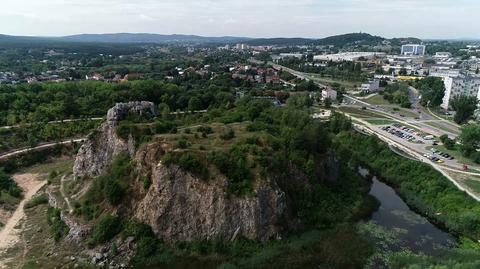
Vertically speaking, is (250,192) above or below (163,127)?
below

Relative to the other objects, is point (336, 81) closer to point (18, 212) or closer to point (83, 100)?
point (83, 100)

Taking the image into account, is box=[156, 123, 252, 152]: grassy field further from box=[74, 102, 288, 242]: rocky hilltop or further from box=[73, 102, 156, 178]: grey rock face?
box=[73, 102, 156, 178]: grey rock face

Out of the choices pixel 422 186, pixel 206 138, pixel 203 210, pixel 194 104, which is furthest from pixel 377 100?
pixel 203 210

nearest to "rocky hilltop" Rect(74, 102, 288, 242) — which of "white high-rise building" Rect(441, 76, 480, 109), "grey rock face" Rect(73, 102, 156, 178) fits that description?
"grey rock face" Rect(73, 102, 156, 178)

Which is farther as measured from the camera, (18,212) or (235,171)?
(18,212)

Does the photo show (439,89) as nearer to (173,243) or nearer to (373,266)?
(373,266)

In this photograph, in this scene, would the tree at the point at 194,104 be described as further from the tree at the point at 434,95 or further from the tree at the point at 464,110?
the tree at the point at 434,95

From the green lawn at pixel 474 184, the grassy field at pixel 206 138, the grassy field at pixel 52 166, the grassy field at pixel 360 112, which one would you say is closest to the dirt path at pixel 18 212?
the grassy field at pixel 52 166
